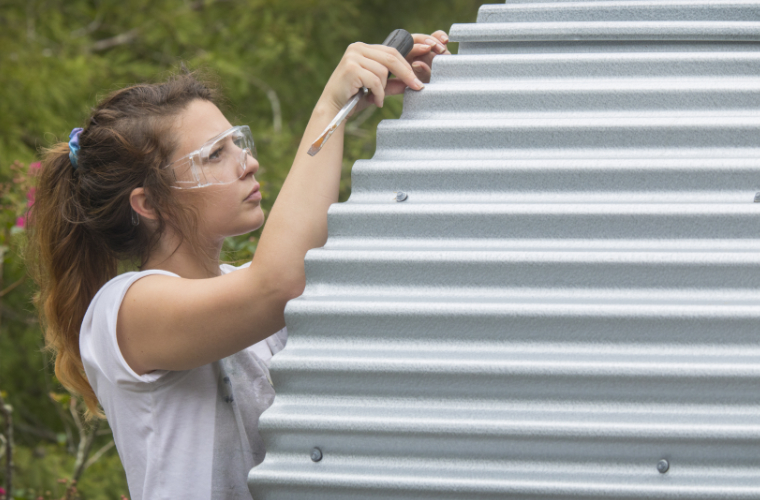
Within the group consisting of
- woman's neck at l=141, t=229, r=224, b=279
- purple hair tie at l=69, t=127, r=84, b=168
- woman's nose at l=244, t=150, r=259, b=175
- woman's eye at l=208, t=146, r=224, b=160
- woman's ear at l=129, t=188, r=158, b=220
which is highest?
purple hair tie at l=69, t=127, r=84, b=168

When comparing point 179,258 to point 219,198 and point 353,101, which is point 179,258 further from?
point 353,101

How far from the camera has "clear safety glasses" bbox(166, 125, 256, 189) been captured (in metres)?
1.80

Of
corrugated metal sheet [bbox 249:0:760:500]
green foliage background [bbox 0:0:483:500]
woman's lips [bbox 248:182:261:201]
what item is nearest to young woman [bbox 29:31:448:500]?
woman's lips [bbox 248:182:261:201]

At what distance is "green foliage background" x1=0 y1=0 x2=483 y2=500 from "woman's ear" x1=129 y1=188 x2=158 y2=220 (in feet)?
7.24

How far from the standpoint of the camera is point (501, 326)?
43.5 inches

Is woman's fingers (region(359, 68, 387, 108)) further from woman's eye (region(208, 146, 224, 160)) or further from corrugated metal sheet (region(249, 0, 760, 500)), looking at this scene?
woman's eye (region(208, 146, 224, 160))

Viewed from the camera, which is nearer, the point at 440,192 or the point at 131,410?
the point at 440,192

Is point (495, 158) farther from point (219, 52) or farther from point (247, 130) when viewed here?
point (219, 52)

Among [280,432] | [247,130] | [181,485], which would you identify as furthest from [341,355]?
[247,130]

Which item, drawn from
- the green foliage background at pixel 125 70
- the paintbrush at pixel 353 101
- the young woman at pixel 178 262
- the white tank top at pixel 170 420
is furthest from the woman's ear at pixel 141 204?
the green foliage background at pixel 125 70

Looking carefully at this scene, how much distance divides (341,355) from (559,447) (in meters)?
0.34

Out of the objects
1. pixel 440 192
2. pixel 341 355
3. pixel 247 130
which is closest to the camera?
pixel 341 355

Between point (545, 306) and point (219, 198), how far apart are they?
962mm

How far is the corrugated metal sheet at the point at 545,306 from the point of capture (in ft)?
3.40
